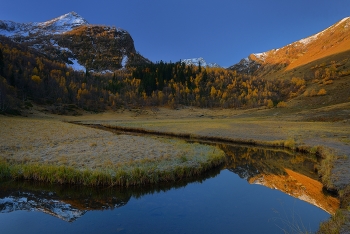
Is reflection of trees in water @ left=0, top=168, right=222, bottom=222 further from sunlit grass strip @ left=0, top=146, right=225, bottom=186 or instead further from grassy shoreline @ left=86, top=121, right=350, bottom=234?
grassy shoreline @ left=86, top=121, right=350, bottom=234

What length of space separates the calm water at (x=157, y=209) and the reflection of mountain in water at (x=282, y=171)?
3.14ft

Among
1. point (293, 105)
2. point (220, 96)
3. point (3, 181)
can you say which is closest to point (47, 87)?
point (220, 96)

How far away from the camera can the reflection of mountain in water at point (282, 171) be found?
1469 centimetres

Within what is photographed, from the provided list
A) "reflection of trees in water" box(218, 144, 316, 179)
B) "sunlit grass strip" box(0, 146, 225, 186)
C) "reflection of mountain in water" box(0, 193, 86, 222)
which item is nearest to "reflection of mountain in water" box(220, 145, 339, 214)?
"reflection of trees in water" box(218, 144, 316, 179)

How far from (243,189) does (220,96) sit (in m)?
127

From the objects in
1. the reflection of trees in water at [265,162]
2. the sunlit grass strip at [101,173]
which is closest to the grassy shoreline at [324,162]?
the reflection of trees in water at [265,162]

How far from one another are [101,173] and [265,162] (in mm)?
16612

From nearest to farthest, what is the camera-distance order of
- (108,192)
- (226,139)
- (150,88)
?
(108,192) < (226,139) < (150,88)

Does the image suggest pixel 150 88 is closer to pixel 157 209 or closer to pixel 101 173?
pixel 101 173

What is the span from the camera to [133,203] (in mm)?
13188

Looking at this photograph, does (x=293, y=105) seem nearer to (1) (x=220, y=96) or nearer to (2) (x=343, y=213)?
(1) (x=220, y=96)

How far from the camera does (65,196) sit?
536 inches

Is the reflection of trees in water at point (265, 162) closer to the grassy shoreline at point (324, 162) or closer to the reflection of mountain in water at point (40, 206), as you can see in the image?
the grassy shoreline at point (324, 162)

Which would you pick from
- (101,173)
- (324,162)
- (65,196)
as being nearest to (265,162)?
(324,162)
